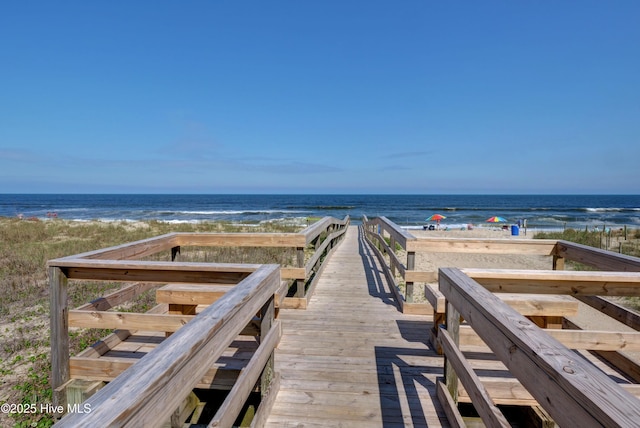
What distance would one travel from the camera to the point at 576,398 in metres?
0.88

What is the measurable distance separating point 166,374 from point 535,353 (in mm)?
1170

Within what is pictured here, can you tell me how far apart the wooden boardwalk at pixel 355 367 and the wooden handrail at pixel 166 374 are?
1.23 metres

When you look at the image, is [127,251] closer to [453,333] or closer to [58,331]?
[58,331]

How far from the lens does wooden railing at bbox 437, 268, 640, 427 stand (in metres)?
0.85

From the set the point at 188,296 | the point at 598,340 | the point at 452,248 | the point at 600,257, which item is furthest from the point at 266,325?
the point at 600,257

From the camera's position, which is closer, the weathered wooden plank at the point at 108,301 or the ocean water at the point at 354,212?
the weathered wooden plank at the point at 108,301

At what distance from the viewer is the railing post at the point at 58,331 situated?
8.20 feet

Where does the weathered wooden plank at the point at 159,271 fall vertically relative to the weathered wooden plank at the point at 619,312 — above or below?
above

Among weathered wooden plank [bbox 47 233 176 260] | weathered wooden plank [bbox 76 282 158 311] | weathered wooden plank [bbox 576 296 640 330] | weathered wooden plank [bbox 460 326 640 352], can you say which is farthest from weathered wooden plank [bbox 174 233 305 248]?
weathered wooden plank [bbox 576 296 640 330]

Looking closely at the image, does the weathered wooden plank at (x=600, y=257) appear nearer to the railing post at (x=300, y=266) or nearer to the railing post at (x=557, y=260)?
the railing post at (x=557, y=260)

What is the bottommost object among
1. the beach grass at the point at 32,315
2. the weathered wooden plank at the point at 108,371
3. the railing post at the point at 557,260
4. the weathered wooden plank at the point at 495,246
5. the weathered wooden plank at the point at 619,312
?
the beach grass at the point at 32,315

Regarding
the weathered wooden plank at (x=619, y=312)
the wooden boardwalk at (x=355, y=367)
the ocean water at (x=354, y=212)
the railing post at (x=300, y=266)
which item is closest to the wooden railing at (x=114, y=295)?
Answer: the wooden boardwalk at (x=355, y=367)

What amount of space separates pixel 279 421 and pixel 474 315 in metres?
1.50

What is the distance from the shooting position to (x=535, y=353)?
110cm
